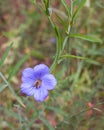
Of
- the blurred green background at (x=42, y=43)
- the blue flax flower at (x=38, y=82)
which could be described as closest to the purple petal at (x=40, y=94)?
the blue flax flower at (x=38, y=82)

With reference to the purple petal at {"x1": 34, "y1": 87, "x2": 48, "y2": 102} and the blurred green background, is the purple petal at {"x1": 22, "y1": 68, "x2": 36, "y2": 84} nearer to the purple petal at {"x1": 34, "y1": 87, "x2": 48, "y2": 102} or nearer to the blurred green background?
the purple petal at {"x1": 34, "y1": 87, "x2": 48, "y2": 102}

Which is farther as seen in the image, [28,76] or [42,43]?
[42,43]

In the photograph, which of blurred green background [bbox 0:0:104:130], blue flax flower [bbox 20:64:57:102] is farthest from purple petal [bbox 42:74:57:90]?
blurred green background [bbox 0:0:104:130]

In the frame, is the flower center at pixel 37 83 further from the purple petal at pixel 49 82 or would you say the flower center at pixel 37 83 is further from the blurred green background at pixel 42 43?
the blurred green background at pixel 42 43

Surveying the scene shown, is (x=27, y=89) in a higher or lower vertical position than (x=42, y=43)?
higher

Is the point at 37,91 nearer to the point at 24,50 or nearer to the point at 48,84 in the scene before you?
the point at 48,84

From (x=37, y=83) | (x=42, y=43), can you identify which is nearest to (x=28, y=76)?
(x=37, y=83)

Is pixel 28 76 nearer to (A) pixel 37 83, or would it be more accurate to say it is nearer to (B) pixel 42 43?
(A) pixel 37 83
